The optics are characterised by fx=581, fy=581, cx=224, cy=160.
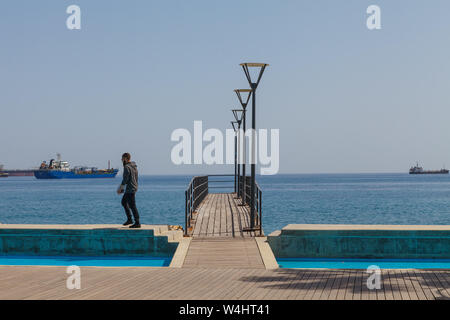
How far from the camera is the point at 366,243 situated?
14.2 meters

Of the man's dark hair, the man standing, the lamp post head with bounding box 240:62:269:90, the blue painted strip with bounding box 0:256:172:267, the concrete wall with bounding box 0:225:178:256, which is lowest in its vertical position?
the blue painted strip with bounding box 0:256:172:267

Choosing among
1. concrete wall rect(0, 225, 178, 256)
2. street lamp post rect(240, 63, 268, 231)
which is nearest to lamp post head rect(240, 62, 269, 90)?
street lamp post rect(240, 63, 268, 231)

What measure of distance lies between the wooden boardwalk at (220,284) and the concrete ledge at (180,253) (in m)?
A: 0.79

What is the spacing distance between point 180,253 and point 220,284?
369cm

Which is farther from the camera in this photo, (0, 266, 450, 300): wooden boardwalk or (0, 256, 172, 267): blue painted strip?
(0, 256, 172, 267): blue painted strip

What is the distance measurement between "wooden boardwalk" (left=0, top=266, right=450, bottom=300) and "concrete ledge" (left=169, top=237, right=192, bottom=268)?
0.79 meters

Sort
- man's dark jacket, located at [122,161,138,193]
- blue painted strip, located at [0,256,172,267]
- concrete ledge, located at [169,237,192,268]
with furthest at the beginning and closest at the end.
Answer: man's dark jacket, located at [122,161,138,193], blue painted strip, located at [0,256,172,267], concrete ledge, located at [169,237,192,268]

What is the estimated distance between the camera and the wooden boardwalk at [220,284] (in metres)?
7.98

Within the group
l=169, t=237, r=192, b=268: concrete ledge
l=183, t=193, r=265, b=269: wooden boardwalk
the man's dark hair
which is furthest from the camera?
the man's dark hair

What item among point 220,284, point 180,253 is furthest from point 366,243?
point 220,284

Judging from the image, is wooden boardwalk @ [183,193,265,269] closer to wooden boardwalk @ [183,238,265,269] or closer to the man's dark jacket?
A: wooden boardwalk @ [183,238,265,269]

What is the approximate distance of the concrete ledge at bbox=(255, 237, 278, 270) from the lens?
11070 mm

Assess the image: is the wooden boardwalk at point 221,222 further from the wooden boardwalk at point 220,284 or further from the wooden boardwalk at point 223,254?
the wooden boardwalk at point 220,284
